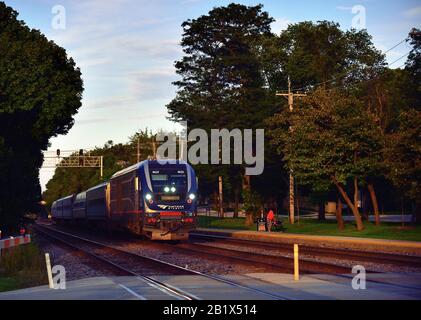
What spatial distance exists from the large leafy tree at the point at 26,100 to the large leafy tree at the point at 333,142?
13527 millimetres

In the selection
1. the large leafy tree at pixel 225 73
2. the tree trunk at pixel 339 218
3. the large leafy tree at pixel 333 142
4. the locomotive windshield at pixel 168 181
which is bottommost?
the tree trunk at pixel 339 218

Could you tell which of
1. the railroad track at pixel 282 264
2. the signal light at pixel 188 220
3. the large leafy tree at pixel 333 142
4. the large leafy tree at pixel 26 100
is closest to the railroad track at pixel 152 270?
the railroad track at pixel 282 264

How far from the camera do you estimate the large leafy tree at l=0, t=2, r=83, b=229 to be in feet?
107

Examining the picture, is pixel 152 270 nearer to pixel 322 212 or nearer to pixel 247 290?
pixel 247 290

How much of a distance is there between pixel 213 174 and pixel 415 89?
19.1 metres

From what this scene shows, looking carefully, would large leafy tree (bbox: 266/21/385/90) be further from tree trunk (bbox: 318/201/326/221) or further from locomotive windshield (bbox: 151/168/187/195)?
locomotive windshield (bbox: 151/168/187/195)

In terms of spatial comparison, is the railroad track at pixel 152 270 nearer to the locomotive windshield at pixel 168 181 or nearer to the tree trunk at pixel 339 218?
the locomotive windshield at pixel 168 181

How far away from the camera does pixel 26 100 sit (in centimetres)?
3312

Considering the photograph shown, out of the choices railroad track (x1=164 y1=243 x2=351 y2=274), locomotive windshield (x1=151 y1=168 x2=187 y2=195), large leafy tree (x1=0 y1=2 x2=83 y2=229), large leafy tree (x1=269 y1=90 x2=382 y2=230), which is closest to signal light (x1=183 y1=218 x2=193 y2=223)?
locomotive windshield (x1=151 y1=168 x2=187 y2=195)

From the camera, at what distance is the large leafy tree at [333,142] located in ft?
139

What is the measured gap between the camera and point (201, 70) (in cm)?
6900
